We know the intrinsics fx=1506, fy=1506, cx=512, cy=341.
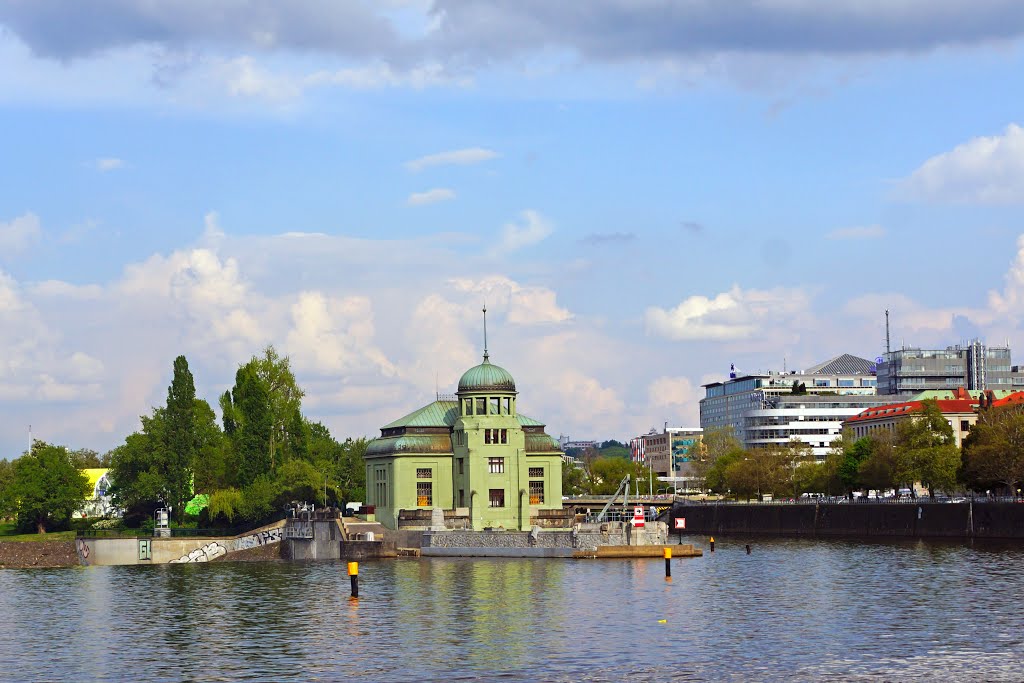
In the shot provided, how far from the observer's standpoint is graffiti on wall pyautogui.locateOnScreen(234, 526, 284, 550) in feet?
579

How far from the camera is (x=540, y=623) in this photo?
304 feet

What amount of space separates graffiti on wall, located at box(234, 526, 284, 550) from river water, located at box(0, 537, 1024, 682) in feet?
89.9

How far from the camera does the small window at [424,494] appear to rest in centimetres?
18412

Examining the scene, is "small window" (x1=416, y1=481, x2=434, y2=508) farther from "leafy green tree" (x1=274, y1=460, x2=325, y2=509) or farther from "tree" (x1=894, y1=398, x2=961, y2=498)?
"tree" (x1=894, y1=398, x2=961, y2=498)

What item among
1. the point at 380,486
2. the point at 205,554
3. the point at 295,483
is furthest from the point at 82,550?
the point at 380,486

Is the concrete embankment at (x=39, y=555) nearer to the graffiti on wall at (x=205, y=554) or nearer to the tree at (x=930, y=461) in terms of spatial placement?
the graffiti on wall at (x=205, y=554)

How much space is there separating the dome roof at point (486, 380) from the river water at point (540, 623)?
36.9m

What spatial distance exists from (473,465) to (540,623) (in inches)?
3423

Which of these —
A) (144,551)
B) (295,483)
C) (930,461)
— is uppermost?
(930,461)

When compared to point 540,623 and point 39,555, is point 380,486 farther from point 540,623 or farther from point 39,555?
point 540,623

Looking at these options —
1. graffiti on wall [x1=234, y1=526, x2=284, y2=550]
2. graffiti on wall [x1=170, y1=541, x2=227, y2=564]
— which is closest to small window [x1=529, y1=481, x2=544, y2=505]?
graffiti on wall [x1=234, y1=526, x2=284, y2=550]

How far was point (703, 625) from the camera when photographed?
298ft

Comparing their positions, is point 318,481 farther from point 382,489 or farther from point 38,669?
point 38,669

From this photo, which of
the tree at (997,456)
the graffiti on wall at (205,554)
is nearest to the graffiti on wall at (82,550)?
the graffiti on wall at (205,554)
